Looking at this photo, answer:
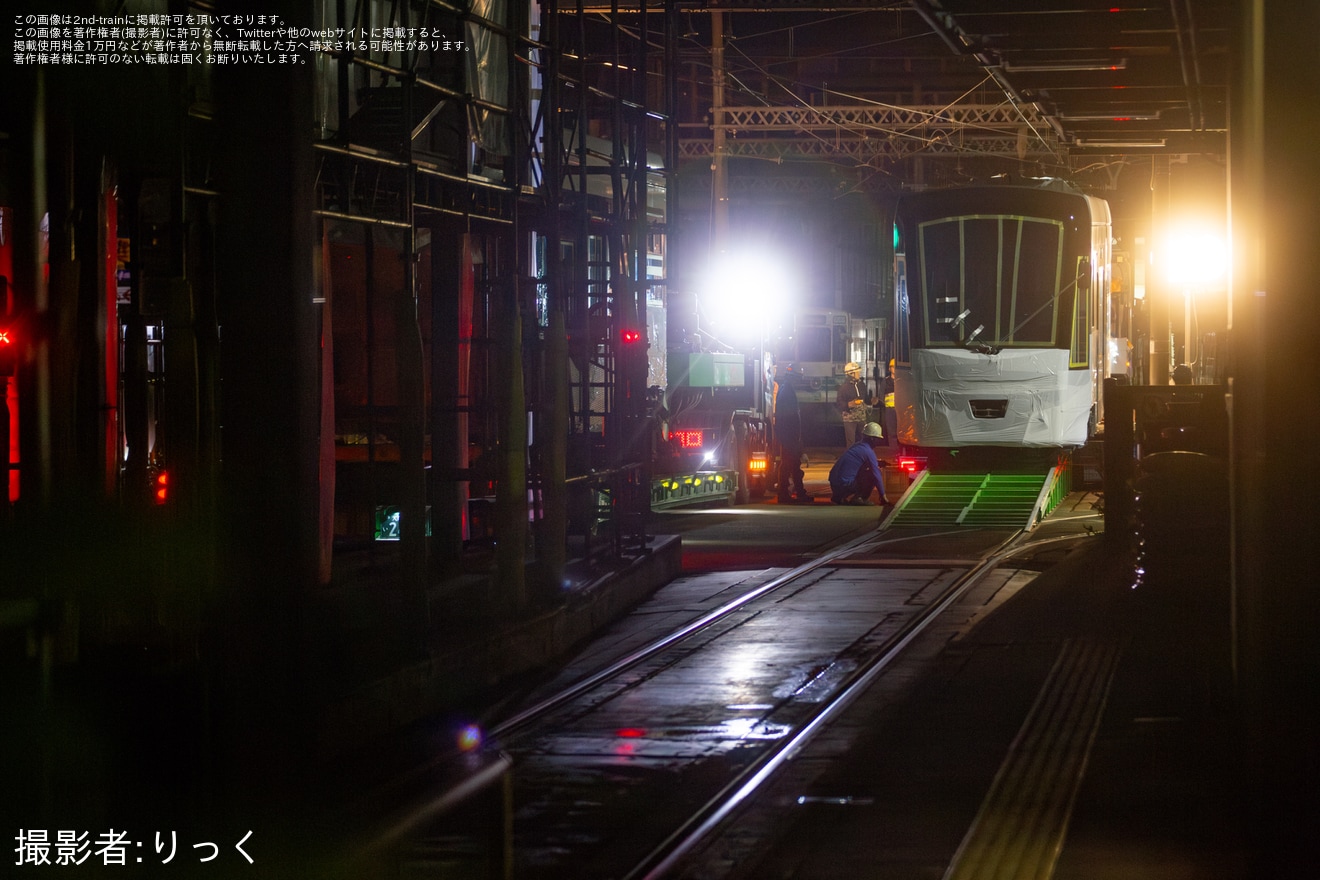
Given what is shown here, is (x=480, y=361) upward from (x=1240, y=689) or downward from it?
upward

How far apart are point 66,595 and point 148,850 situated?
3.84 meters

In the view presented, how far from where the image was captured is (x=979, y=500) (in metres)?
23.6

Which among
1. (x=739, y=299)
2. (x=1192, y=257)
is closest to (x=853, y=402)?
(x=739, y=299)

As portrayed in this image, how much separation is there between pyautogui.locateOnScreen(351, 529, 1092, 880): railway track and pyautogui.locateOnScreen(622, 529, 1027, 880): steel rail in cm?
1

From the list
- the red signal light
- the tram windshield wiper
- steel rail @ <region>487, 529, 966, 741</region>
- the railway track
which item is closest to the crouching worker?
the tram windshield wiper

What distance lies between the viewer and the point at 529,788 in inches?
346

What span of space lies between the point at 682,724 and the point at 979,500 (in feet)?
45.2

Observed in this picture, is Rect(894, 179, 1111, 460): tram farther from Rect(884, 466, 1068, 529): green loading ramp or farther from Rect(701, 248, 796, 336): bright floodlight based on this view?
Rect(701, 248, 796, 336): bright floodlight

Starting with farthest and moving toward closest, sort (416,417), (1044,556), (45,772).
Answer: (1044,556)
(416,417)
(45,772)

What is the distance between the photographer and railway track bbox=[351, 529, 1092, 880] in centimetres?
726

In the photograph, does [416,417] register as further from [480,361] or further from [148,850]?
[480,361]

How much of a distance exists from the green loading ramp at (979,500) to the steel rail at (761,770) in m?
7.02

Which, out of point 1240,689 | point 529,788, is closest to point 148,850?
point 529,788

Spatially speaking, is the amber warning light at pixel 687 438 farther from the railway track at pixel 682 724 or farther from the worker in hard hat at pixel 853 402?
the railway track at pixel 682 724
